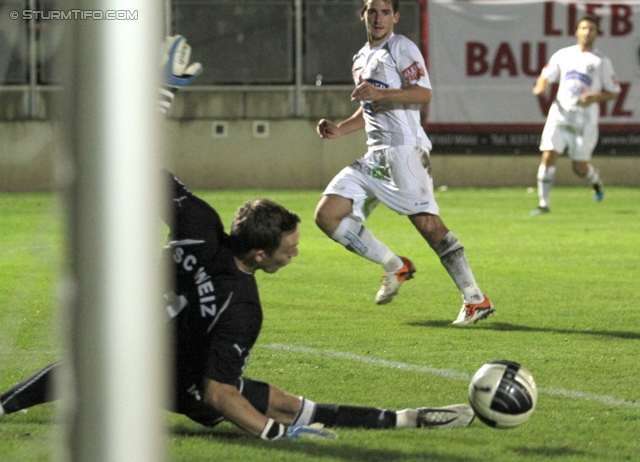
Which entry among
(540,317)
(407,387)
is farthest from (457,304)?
(407,387)

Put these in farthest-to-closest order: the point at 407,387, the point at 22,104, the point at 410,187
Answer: the point at 22,104, the point at 410,187, the point at 407,387

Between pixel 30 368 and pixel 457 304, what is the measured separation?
3228mm

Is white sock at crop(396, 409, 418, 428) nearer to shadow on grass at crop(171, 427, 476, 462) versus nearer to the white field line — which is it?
shadow on grass at crop(171, 427, 476, 462)

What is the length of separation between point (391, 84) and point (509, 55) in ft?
39.0

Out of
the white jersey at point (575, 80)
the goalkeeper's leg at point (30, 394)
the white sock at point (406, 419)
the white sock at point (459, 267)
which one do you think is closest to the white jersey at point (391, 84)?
the white sock at point (459, 267)

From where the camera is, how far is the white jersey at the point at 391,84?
7.04m

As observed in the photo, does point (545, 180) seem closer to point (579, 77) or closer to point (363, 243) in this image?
point (579, 77)

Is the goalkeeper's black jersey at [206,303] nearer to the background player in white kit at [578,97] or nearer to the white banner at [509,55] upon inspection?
the background player in white kit at [578,97]

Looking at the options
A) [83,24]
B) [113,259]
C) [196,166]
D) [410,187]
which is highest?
[83,24]

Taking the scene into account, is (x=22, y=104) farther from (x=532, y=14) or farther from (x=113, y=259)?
(x=113, y=259)

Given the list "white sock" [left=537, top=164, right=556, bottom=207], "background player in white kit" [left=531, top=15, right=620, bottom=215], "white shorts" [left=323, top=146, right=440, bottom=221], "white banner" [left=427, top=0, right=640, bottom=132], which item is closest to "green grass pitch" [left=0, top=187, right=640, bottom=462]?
"white shorts" [left=323, top=146, right=440, bottom=221]

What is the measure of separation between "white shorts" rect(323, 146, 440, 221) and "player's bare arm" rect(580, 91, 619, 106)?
7.55 meters

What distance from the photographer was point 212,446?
13.6ft

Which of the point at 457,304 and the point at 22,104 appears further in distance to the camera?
the point at 22,104
